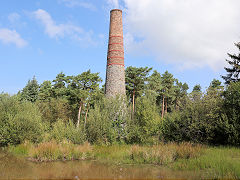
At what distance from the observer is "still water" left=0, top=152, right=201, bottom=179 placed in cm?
931

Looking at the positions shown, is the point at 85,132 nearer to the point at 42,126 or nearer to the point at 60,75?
the point at 42,126

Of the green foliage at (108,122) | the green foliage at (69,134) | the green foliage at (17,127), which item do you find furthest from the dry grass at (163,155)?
the green foliage at (17,127)

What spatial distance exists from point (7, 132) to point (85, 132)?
6.25m

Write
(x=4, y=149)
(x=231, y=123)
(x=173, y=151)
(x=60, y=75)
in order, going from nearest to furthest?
1. (x=173, y=151)
2. (x=231, y=123)
3. (x=4, y=149)
4. (x=60, y=75)

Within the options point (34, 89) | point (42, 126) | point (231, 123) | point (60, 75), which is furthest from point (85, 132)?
point (34, 89)

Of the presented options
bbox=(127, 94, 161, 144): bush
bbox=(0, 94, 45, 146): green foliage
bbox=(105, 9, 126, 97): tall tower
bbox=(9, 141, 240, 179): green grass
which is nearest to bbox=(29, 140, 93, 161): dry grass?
bbox=(9, 141, 240, 179): green grass

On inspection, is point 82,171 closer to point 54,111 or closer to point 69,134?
point 69,134

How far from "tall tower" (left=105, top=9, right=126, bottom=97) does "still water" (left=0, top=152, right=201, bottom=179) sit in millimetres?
8151

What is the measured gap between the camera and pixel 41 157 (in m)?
13.1

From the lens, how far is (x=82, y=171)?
1027 centimetres

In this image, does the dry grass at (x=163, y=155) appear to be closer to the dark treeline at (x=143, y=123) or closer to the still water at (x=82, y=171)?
the still water at (x=82, y=171)

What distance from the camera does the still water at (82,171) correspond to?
931 cm

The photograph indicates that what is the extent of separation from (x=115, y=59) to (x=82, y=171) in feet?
37.6

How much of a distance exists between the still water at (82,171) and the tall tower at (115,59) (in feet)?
26.7
